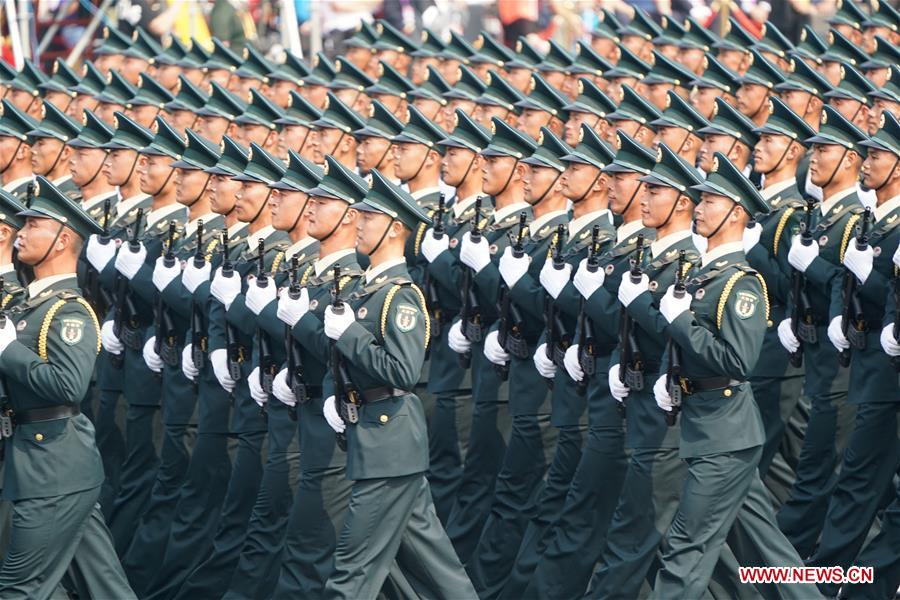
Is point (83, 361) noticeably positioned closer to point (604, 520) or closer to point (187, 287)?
point (187, 287)

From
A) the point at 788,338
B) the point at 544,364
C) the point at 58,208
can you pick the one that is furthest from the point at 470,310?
the point at 58,208

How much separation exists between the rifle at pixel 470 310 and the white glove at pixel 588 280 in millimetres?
1137

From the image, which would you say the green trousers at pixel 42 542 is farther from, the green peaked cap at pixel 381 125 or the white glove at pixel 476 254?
the green peaked cap at pixel 381 125

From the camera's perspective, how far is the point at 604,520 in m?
9.59

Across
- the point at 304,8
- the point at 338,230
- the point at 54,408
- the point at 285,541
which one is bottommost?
the point at 285,541

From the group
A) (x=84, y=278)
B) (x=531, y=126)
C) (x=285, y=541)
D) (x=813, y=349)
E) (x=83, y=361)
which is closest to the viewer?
(x=83, y=361)

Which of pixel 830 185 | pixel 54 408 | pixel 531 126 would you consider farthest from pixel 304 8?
pixel 54 408

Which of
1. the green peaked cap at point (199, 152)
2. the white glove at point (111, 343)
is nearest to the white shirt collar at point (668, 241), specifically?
the green peaked cap at point (199, 152)

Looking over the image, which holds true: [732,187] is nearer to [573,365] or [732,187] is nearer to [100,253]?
[573,365]

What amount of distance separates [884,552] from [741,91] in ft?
14.9

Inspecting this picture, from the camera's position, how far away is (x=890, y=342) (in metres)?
9.59

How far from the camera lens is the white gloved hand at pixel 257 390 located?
32.1ft

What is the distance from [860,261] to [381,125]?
3671mm

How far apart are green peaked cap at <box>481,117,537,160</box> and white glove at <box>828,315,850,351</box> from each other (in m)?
1.98
